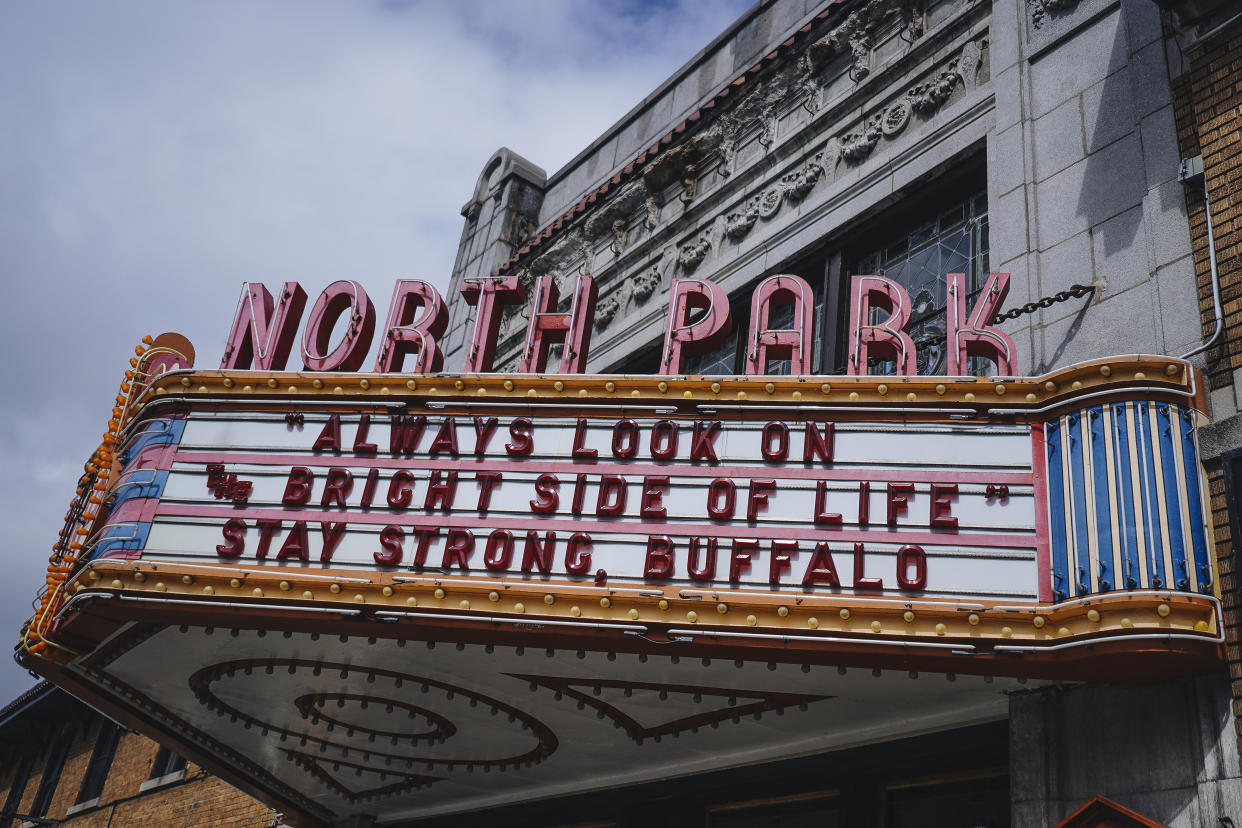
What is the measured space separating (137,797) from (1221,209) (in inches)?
819

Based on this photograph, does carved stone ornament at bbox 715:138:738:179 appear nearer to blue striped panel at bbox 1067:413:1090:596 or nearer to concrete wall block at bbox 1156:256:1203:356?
concrete wall block at bbox 1156:256:1203:356

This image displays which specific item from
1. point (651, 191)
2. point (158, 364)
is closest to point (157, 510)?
point (158, 364)

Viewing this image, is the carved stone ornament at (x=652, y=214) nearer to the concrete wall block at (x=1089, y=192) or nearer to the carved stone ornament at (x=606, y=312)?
the carved stone ornament at (x=606, y=312)

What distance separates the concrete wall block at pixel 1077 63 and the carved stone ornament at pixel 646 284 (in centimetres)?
607

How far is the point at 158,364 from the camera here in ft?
36.2

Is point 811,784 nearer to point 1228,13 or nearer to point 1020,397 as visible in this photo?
point 1020,397

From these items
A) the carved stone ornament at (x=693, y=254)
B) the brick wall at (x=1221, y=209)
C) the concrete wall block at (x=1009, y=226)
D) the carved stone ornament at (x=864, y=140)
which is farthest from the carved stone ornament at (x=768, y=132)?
the brick wall at (x=1221, y=209)

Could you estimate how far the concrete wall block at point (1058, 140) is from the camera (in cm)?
990

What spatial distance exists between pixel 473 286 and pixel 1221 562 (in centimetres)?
708

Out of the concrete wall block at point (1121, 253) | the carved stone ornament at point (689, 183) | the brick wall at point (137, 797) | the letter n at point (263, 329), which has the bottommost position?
the brick wall at point (137, 797)

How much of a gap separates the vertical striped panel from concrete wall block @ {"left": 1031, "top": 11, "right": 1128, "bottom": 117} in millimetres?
4231

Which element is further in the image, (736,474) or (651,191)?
(651,191)

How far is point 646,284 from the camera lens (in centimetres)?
1556

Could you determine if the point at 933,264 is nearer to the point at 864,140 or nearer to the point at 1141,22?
the point at 864,140
